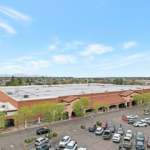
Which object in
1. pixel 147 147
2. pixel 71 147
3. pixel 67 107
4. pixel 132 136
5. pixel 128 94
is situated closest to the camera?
pixel 71 147

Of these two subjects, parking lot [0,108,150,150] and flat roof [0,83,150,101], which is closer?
parking lot [0,108,150,150]

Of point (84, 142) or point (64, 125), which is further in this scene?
point (64, 125)

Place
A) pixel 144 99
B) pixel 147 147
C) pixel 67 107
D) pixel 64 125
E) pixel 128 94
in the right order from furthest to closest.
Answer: pixel 128 94 → pixel 144 99 → pixel 67 107 → pixel 64 125 → pixel 147 147

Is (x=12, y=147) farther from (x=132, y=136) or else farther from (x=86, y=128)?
(x=132, y=136)

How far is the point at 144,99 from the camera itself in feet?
161

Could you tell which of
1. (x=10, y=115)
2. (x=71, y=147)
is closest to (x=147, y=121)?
(x=71, y=147)

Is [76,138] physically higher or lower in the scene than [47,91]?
lower

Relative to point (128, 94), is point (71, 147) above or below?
below

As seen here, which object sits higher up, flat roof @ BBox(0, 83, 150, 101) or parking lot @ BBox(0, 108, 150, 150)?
flat roof @ BBox(0, 83, 150, 101)

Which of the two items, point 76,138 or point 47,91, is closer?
point 76,138

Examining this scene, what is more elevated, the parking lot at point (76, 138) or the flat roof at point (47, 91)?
the flat roof at point (47, 91)

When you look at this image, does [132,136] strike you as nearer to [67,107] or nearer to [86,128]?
[86,128]

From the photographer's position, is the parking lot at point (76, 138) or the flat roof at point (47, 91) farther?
the flat roof at point (47, 91)

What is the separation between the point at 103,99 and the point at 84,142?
27.0 m
